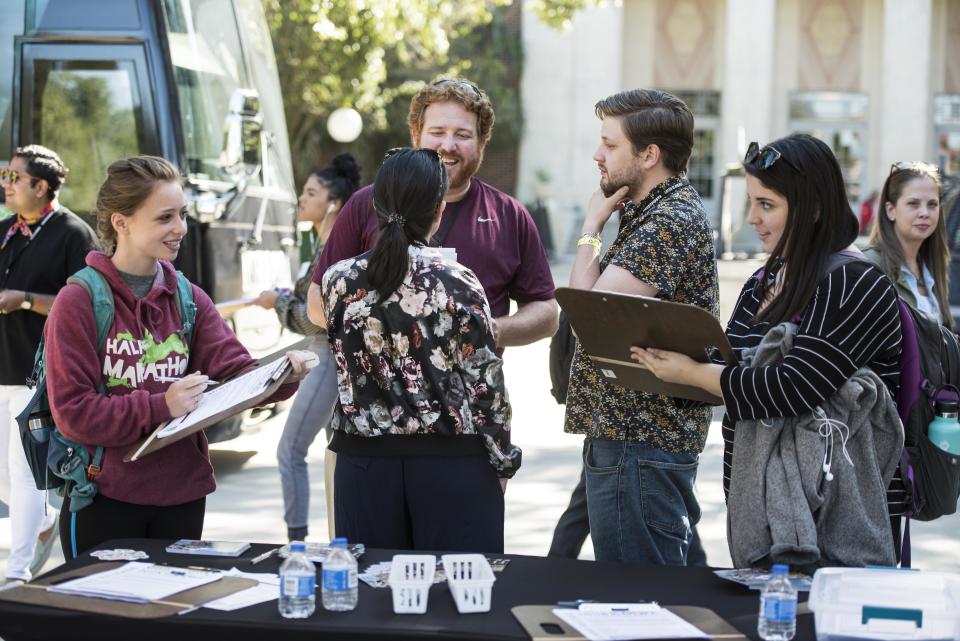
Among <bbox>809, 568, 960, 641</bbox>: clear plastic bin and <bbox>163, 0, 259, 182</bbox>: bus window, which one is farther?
<bbox>163, 0, 259, 182</bbox>: bus window

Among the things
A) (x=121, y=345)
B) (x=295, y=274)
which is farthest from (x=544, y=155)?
(x=121, y=345)

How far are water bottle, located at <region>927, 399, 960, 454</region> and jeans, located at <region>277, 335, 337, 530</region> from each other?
321cm

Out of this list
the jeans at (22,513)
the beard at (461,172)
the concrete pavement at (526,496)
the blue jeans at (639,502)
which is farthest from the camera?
the concrete pavement at (526,496)

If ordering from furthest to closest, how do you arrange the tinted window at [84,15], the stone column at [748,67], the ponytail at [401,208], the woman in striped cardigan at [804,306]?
1. the stone column at [748,67]
2. the tinted window at [84,15]
3. the ponytail at [401,208]
4. the woman in striped cardigan at [804,306]

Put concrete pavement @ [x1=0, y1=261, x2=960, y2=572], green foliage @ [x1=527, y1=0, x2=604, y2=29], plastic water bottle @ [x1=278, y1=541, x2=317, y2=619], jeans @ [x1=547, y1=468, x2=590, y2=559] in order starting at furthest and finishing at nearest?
green foliage @ [x1=527, y1=0, x2=604, y2=29], concrete pavement @ [x1=0, y1=261, x2=960, y2=572], jeans @ [x1=547, y1=468, x2=590, y2=559], plastic water bottle @ [x1=278, y1=541, x2=317, y2=619]

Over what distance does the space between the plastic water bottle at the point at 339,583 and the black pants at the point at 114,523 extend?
3.29 feet

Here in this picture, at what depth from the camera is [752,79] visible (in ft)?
105

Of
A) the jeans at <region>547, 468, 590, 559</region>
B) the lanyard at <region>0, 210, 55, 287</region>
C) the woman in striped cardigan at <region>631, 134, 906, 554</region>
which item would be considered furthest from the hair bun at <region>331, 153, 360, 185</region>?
the woman in striped cardigan at <region>631, 134, 906, 554</region>

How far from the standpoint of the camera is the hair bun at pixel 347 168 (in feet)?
21.5

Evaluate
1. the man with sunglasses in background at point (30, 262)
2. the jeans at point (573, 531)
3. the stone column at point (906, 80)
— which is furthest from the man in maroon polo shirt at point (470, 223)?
the stone column at point (906, 80)

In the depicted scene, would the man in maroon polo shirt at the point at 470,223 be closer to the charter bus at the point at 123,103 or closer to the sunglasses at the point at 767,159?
the sunglasses at the point at 767,159

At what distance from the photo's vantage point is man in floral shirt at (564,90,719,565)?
3.58m

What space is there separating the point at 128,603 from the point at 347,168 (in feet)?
13.3

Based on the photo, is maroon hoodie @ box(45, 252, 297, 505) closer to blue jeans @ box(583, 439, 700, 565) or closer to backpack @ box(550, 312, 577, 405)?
blue jeans @ box(583, 439, 700, 565)
